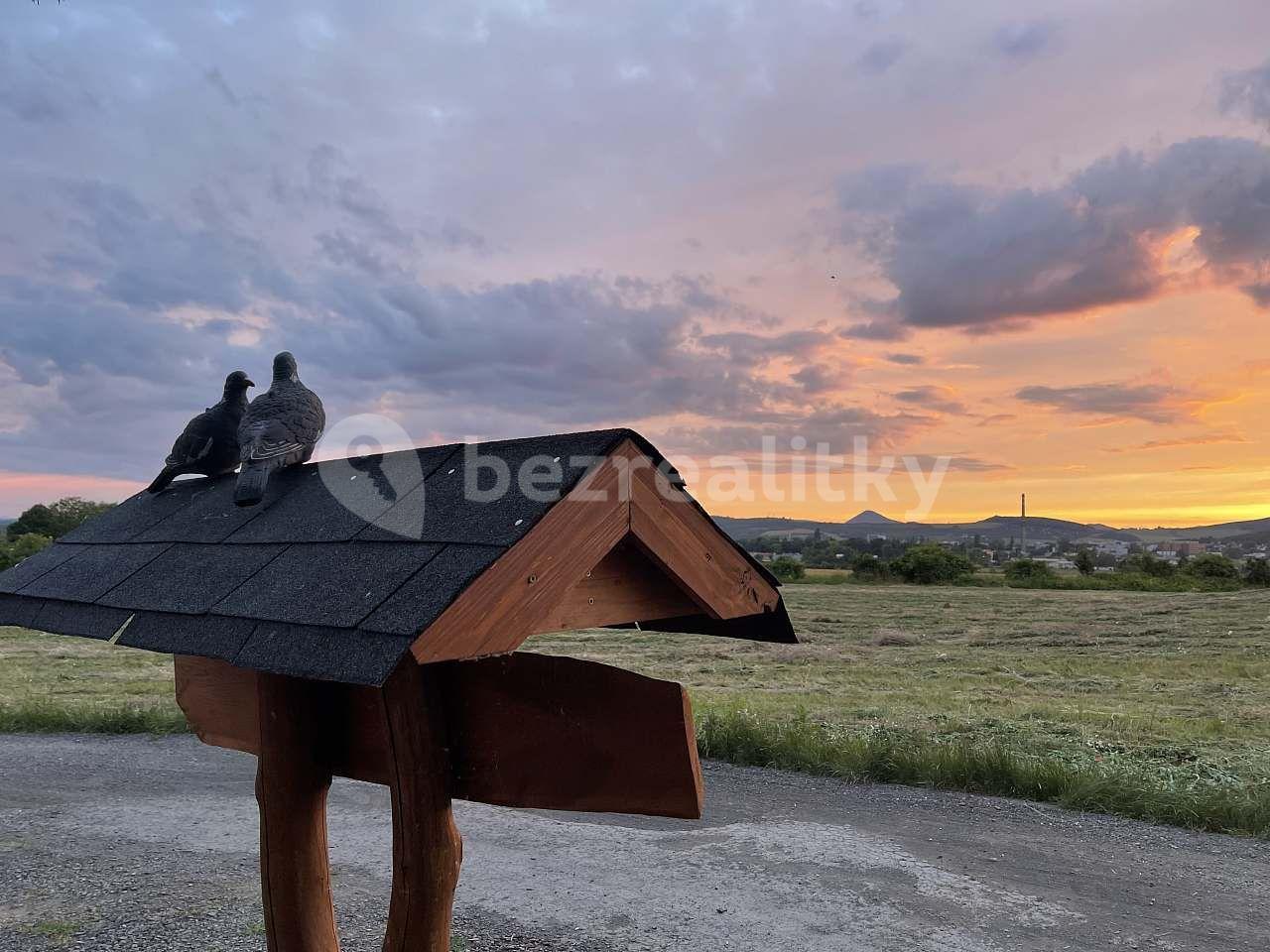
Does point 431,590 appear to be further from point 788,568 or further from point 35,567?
point 788,568

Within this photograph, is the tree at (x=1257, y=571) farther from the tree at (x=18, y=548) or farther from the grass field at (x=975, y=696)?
the tree at (x=18, y=548)

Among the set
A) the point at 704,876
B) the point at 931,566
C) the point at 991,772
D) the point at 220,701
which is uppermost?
the point at 220,701

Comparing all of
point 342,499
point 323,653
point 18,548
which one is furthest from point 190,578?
point 18,548

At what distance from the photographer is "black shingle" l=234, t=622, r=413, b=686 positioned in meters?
1.93

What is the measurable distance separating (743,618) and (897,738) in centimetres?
685

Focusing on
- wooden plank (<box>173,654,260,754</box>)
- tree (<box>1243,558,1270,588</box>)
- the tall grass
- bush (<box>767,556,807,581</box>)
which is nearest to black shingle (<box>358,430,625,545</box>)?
wooden plank (<box>173,654,260,754</box>)

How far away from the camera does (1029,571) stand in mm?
39969

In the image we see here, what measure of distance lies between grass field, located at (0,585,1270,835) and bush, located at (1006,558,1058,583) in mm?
10658

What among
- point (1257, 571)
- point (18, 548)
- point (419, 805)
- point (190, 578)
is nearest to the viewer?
point (419, 805)

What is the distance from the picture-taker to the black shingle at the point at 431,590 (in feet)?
6.55

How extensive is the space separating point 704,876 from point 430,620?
4.61 meters

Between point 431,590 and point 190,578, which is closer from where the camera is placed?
point 431,590

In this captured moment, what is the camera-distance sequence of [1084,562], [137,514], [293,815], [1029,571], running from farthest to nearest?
1. [1084,562]
2. [1029,571]
3. [137,514]
4. [293,815]

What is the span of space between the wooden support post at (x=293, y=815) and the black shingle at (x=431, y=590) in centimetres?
110
